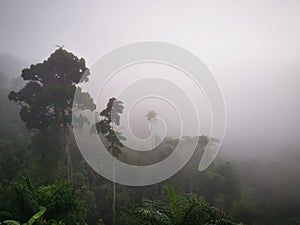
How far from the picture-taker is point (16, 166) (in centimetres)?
1508

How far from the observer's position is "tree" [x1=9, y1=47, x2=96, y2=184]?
44.7 ft

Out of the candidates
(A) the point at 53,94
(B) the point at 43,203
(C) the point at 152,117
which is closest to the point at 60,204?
(B) the point at 43,203

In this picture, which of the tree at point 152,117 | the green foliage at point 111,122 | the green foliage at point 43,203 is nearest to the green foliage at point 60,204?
the green foliage at point 43,203

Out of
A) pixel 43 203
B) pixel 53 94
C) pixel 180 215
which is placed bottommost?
pixel 43 203

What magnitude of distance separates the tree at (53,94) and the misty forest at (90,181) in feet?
0.17

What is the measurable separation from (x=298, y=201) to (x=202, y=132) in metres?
9.42

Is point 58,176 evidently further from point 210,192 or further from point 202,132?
point 202,132

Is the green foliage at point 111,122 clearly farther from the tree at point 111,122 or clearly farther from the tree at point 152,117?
the tree at point 152,117

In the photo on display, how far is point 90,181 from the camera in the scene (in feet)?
62.1

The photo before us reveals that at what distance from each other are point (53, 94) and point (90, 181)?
8118mm

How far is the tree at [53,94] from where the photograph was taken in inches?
536

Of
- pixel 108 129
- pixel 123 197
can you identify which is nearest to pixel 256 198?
pixel 123 197

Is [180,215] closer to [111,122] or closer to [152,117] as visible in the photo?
[111,122]

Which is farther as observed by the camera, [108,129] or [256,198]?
[256,198]
